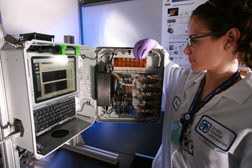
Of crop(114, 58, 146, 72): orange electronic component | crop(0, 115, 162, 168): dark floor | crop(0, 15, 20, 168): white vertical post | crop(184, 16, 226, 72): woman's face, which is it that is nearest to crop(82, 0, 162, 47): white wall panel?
crop(114, 58, 146, 72): orange electronic component

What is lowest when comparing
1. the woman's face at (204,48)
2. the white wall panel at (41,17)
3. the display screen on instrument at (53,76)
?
the display screen on instrument at (53,76)

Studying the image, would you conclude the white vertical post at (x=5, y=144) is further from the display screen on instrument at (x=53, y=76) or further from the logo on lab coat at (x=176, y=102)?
the logo on lab coat at (x=176, y=102)

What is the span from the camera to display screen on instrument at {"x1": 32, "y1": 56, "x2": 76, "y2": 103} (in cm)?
89

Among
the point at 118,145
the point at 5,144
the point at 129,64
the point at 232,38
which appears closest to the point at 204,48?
the point at 232,38

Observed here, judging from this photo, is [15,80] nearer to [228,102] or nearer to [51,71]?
[51,71]

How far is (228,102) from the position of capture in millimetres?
652

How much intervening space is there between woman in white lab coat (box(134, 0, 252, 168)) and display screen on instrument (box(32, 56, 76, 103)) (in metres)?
0.82

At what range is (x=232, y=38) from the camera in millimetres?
623

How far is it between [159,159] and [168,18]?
1.65 m

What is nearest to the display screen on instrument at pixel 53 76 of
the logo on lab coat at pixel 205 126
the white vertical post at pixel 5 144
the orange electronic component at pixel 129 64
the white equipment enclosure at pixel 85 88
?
the white equipment enclosure at pixel 85 88

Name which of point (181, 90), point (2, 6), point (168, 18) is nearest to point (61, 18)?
point (2, 6)

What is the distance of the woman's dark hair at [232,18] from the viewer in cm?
59

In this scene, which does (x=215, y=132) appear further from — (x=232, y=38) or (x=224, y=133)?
(x=232, y=38)

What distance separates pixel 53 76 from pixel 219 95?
0.99 metres
